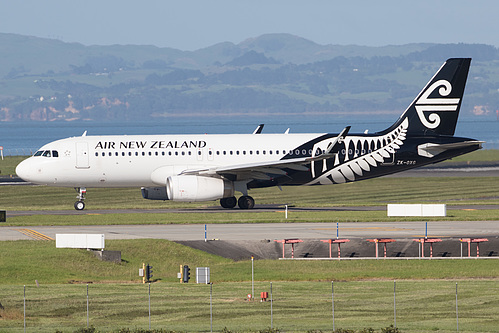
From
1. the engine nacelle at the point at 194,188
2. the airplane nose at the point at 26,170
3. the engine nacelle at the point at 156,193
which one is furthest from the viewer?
the engine nacelle at the point at 156,193

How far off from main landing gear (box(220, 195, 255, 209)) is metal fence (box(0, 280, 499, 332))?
23114 millimetres

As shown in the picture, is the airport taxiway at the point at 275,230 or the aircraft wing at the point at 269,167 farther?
the aircraft wing at the point at 269,167

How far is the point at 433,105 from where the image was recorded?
60.0 meters

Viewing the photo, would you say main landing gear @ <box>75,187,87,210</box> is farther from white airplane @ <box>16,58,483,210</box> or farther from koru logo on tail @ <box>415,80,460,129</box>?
koru logo on tail @ <box>415,80,460,129</box>

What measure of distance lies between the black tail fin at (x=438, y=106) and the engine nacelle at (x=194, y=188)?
40.8ft

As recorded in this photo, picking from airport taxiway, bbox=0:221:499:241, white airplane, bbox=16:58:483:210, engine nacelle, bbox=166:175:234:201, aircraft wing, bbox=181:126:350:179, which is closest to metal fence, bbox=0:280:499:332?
airport taxiway, bbox=0:221:499:241

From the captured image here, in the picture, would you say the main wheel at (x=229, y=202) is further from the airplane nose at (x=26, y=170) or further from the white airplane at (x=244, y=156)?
the airplane nose at (x=26, y=170)

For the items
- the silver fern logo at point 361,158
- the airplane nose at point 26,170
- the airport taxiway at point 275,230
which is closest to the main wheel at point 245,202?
the silver fern logo at point 361,158

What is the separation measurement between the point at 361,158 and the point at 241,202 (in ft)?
27.6

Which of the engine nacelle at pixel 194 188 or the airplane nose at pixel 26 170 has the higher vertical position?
the airplane nose at pixel 26 170

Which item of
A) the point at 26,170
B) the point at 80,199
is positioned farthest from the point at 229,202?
the point at 26,170

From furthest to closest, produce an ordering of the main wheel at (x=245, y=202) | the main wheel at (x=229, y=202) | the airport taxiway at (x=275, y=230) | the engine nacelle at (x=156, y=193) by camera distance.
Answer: the main wheel at (x=229, y=202) → the main wheel at (x=245, y=202) → the engine nacelle at (x=156, y=193) → the airport taxiway at (x=275, y=230)

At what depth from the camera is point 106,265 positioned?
1590 inches

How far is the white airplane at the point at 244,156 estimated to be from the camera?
58.1 meters
